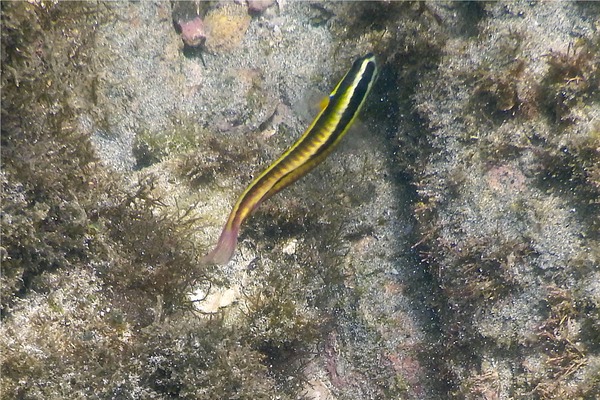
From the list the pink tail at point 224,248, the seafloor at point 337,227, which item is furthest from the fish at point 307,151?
the seafloor at point 337,227

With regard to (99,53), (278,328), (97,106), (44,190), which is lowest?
(278,328)

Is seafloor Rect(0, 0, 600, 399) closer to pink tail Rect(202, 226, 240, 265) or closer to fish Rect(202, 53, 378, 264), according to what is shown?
pink tail Rect(202, 226, 240, 265)

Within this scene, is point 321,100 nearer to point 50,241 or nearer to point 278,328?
point 278,328

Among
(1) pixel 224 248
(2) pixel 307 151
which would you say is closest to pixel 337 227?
(2) pixel 307 151

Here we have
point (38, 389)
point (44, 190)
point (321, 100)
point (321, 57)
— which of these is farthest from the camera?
point (321, 57)

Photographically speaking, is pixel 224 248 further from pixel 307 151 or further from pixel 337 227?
pixel 337 227

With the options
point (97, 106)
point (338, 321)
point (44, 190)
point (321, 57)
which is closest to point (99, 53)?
point (97, 106)
